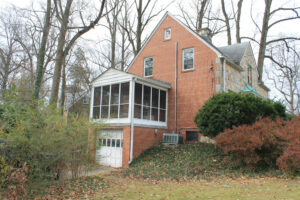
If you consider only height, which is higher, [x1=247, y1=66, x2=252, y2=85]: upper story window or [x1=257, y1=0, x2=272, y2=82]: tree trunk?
[x1=257, y1=0, x2=272, y2=82]: tree trunk

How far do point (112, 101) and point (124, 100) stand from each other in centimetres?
97

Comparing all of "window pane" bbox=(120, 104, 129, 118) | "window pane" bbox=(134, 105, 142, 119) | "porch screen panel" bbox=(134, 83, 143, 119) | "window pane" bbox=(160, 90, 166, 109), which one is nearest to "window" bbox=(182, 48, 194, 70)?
"window pane" bbox=(160, 90, 166, 109)

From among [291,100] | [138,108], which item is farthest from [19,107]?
[291,100]

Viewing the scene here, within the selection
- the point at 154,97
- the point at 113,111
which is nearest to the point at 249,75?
the point at 154,97

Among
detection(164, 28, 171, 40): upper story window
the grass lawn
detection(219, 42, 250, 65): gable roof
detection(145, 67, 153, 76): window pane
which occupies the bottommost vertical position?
the grass lawn

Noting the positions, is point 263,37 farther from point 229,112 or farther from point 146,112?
point 146,112

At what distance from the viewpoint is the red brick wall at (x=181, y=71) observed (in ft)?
49.3

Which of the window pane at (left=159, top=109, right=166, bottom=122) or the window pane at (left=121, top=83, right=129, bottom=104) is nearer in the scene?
the window pane at (left=121, top=83, right=129, bottom=104)

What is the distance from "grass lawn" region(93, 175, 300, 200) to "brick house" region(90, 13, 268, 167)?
4960mm

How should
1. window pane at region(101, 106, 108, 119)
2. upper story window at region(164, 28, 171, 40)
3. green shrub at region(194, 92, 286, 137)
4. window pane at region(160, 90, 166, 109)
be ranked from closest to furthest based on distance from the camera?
green shrub at region(194, 92, 286, 137), window pane at region(101, 106, 108, 119), window pane at region(160, 90, 166, 109), upper story window at region(164, 28, 171, 40)

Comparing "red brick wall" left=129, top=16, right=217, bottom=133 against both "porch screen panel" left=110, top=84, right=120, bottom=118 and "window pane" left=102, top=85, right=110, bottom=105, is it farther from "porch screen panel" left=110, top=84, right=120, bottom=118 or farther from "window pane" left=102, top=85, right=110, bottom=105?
"window pane" left=102, top=85, right=110, bottom=105

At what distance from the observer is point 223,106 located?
11.6 meters

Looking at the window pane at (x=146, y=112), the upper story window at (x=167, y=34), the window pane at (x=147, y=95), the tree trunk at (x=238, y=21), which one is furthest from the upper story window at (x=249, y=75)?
the window pane at (x=146, y=112)

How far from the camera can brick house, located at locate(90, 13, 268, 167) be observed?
1378 cm
